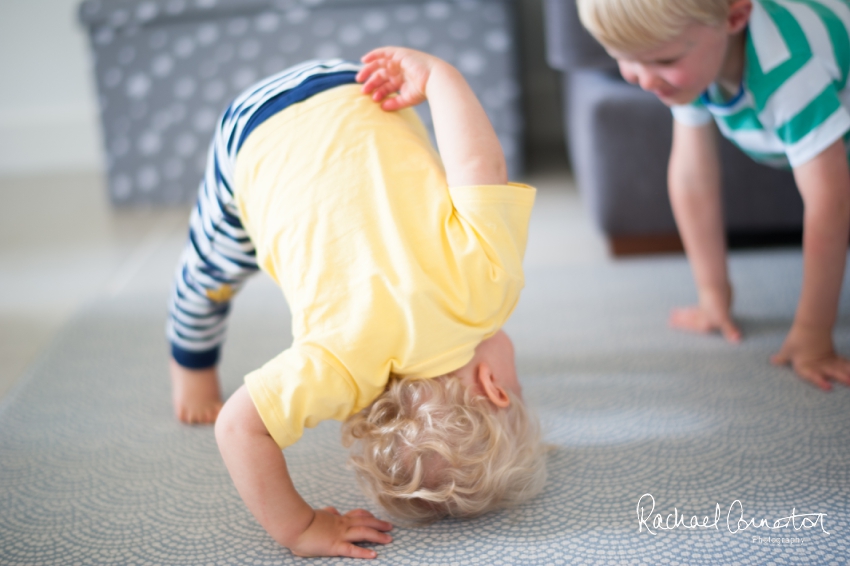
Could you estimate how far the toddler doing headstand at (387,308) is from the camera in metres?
0.69

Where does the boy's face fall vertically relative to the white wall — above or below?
above

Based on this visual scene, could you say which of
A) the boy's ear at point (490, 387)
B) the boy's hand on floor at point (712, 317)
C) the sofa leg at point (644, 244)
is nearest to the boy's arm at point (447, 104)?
the boy's ear at point (490, 387)

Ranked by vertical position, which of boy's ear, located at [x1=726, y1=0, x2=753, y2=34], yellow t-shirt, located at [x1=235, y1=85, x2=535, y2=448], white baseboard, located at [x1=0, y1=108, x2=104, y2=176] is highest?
boy's ear, located at [x1=726, y1=0, x2=753, y2=34]

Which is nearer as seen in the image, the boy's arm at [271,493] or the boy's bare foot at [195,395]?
the boy's arm at [271,493]

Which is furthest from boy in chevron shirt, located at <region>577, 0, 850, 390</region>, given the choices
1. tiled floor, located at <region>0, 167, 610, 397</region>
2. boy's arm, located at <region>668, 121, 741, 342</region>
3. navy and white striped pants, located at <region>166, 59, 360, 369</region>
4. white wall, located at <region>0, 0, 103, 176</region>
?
white wall, located at <region>0, 0, 103, 176</region>

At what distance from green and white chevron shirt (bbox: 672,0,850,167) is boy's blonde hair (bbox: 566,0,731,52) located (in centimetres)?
8

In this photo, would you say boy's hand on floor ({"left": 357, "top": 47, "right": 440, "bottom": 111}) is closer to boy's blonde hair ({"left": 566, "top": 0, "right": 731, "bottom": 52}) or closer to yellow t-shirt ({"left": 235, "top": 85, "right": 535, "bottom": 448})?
yellow t-shirt ({"left": 235, "top": 85, "right": 535, "bottom": 448})

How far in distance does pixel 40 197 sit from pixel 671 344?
2.00 meters

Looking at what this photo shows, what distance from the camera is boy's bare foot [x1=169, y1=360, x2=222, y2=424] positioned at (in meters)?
1.02

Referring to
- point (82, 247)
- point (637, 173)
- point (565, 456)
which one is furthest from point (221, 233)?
point (82, 247)

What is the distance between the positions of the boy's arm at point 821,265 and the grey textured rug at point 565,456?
0.04 meters

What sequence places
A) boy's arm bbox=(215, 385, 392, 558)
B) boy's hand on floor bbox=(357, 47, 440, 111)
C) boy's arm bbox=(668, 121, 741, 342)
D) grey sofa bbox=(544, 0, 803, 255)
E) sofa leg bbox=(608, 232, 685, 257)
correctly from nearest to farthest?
boy's arm bbox=(215, 385, 392, 558) < boy's hand on floor bbox=(357, 47, 440, 111) < boy's arm bbox=(668, 121, 741, 342) < grey sofa bbox=(544, 0, 803, 255) < sofa leg bbox=(608, 232, 685, 257)

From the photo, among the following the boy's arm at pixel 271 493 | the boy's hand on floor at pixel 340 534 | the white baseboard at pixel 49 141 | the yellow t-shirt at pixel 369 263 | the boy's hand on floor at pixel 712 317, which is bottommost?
the white baseboard at pixel 49 141
